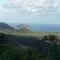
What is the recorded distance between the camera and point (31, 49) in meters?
8.38

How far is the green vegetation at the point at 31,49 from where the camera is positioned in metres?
8.30

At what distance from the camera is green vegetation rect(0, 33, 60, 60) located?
327 inches

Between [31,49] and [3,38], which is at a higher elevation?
[3,38]

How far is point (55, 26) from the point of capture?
8227 millimetres

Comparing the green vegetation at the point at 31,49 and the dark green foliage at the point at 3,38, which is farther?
the dark green foliage at the point at 3,38

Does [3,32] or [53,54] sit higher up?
[3,32]

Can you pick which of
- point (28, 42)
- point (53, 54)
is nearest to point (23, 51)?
point (28, 42)

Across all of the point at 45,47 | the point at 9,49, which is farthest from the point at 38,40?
the point at 9,49

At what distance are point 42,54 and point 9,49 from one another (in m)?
0.91

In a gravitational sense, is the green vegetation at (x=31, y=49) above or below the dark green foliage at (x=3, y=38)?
below

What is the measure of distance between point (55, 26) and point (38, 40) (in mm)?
614

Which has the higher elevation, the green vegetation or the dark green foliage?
the dark green foliage

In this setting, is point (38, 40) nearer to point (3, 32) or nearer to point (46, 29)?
point (46, 29)

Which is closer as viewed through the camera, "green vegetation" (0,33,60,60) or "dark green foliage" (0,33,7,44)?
"green vegetation" (0,33,60,60)
